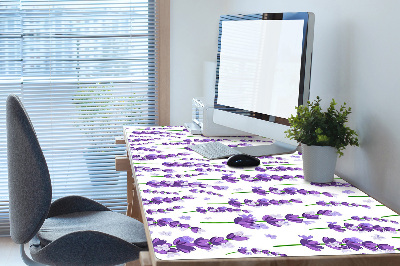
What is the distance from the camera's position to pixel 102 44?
11.6 feet

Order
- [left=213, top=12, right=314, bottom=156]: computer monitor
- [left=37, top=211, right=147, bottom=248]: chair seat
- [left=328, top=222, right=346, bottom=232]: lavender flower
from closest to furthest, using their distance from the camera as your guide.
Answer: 1. [left=328, top=222, right=346, bottom=232]: lavender flower
2. [left=213, top=12, right=314, bottom=156]: computer monitor
3. [left=37, top=211, right=147, bottom=248]: chair seat

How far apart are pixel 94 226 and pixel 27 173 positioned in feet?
1.54

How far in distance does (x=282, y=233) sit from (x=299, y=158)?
88 cm

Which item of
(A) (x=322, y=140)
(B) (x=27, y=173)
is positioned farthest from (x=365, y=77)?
(B) (x=27, y=173)

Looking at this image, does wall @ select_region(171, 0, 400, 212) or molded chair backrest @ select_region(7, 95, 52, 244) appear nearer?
wall @ select_region(171, 0, 400, 212)

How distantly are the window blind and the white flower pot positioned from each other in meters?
1.92

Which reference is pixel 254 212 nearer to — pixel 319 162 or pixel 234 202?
pixel 234 202

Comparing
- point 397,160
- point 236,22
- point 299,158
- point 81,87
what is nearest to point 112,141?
point 81,87

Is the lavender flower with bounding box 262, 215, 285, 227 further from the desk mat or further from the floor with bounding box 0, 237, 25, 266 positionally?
the floor with bounding box 0, 237, 25, 266

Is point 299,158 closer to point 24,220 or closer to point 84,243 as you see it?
point 84,243

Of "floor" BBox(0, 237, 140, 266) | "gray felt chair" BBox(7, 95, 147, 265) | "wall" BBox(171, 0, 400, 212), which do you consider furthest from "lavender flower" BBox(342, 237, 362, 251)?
"floor" BBox(0, 237, 140, 266)

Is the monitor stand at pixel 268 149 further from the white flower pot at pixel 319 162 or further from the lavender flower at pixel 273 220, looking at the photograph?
the lavender flower at pixel 273 220

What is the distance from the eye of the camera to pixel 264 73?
2195 millimetres

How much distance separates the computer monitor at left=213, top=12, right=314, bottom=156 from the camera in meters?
1.97
